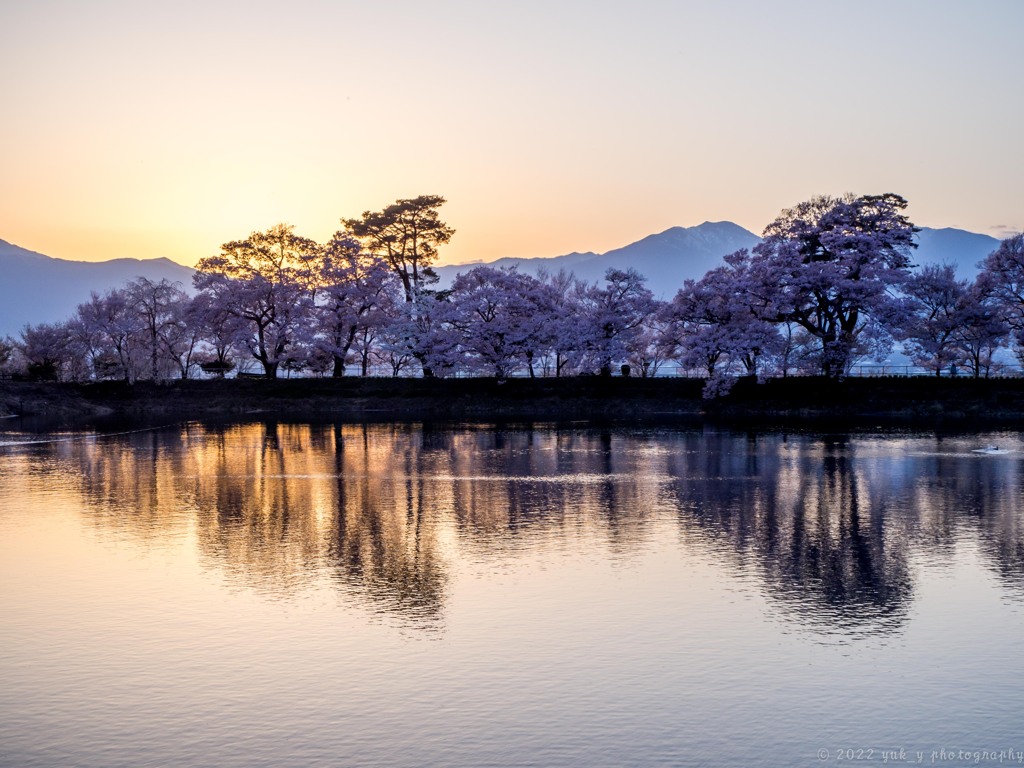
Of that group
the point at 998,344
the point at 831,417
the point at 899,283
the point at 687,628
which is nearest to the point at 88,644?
the point at 687,628

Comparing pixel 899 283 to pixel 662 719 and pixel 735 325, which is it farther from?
pixel 662 719

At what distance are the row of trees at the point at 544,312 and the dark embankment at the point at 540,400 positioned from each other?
2.35 meters

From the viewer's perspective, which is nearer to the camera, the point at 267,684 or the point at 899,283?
the point at 267,684

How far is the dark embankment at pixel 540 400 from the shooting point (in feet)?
246

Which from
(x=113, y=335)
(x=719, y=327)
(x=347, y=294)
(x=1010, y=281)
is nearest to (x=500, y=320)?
(x=347, y=294)

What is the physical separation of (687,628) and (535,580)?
4.29 meters

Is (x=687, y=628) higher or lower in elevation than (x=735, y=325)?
lower

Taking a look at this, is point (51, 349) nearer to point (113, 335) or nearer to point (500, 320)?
point (113, 335)

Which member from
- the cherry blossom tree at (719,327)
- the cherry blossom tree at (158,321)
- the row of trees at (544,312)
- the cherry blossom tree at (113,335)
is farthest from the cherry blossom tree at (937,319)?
the cherry blossom tree at (113,335)

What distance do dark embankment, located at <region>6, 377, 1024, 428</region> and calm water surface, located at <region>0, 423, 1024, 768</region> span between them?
40.7 metres

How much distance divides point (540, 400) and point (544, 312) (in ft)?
35.0

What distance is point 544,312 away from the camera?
302 feet

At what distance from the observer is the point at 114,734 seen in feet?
41.9

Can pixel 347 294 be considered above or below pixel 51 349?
above
